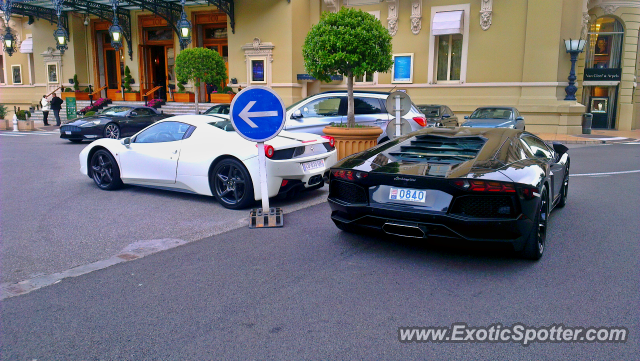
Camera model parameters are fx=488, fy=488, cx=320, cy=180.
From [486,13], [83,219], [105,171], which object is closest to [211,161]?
[83,219]

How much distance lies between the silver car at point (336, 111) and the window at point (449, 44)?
11.8 meters

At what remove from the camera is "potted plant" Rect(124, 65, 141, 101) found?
28000 millimetres

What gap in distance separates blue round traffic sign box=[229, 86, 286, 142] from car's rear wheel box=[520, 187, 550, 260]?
3.18m

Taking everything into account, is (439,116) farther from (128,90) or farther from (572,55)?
(128,90)

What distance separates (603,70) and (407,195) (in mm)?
24133

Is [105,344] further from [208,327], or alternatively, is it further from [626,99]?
[626,99]

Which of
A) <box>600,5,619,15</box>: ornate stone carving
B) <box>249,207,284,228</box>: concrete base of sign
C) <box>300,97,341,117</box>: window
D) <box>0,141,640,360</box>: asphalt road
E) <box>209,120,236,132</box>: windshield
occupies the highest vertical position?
<box>600,5,619,15</box>: ornate stone carving

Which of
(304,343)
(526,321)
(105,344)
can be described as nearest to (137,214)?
(105,344)

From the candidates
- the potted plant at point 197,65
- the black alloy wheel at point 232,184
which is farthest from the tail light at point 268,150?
the potted plant at point 197,65

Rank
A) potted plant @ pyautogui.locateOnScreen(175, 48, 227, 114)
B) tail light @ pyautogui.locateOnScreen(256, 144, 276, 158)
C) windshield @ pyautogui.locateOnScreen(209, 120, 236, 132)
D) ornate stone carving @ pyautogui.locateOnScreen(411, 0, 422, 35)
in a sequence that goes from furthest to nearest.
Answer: ornate stone carving @ pyautogui.locateOnScreen(411, 0, 422, 35) → potted plant @ pyautogui.locateOnScreen(175, 48, 227, 114) → windshield @ pyautogui.locateOnScreen(209, 120, 236, 132) → tail light @ pyautogui.locateOnScreen(256, 144, 276, 158)

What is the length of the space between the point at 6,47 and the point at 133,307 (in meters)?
28.8

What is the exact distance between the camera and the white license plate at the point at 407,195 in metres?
4.45

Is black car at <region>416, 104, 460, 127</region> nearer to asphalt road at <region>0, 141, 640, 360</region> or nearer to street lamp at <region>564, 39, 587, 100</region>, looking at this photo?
street lamp at <region>564, 39, 587, 100</region>

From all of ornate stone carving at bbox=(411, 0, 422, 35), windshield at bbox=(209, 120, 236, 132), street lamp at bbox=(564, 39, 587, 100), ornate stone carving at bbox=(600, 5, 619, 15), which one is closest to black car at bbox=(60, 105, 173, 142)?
windshield at bbox=(209, 120, 236, 132)
